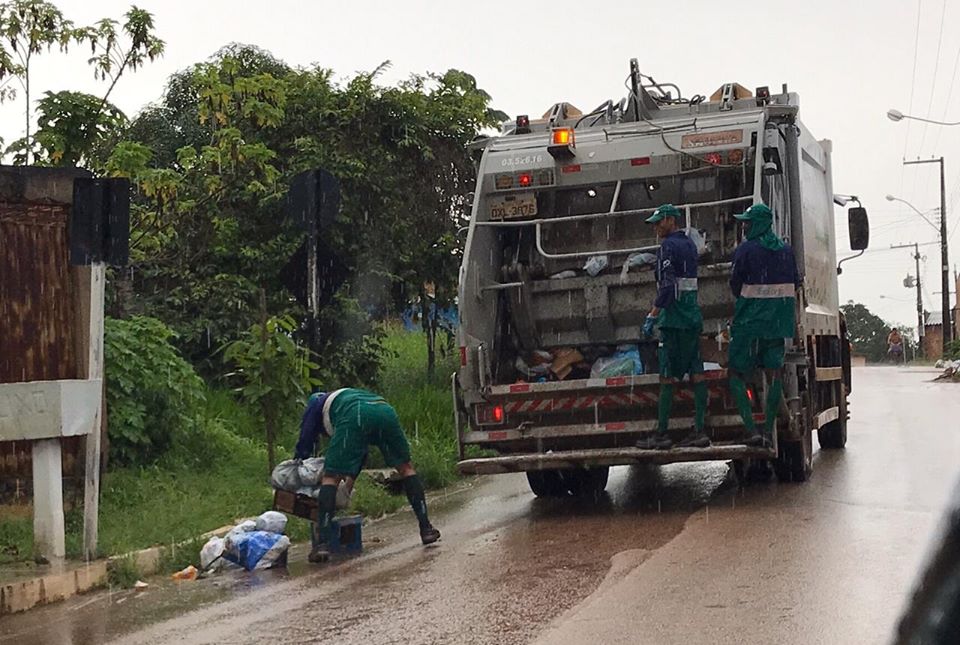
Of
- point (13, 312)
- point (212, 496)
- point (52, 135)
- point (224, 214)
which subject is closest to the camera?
point (13, 312)

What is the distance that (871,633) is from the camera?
515cm

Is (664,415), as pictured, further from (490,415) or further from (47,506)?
(47,506)

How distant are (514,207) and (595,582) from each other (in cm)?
434

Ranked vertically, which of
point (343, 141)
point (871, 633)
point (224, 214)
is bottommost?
point (871, 633)

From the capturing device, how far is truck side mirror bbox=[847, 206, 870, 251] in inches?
505

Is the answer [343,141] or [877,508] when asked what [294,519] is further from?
[343,141]

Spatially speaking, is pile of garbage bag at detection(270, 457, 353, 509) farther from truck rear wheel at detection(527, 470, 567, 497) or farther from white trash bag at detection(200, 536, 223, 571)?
truck rear wheel at detection(527, 470, 567, 497)

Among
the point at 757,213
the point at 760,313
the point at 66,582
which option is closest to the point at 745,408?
the point at 760,313

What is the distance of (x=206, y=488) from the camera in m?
10.4

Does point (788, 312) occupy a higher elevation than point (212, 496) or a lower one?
higher

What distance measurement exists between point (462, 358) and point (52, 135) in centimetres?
458

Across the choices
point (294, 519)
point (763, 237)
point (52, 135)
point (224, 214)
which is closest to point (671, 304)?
point (763, 237)

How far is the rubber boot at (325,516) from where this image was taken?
8.40 meters

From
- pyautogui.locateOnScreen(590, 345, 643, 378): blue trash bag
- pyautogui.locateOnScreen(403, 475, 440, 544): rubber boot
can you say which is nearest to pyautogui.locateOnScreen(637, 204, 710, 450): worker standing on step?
pyautogui.locateOnScreen(590, 345, 643, 378): blue trash bag
